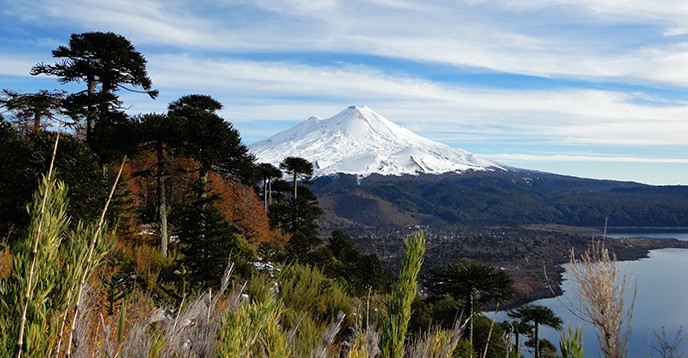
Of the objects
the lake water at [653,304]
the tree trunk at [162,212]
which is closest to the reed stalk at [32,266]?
the tree trunk at [162,212]

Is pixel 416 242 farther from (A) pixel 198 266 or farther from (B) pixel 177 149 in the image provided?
(B) pixel 177 149

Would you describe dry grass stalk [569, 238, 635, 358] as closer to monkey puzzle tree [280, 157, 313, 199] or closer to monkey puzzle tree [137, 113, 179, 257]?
monkey puzzle tree [137, 113, 179, 257]

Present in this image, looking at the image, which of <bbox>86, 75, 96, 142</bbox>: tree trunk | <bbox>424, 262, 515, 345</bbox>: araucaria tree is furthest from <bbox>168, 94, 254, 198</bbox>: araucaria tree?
<bbox>424, 262, 515, 345</bbox>: araucaria tree

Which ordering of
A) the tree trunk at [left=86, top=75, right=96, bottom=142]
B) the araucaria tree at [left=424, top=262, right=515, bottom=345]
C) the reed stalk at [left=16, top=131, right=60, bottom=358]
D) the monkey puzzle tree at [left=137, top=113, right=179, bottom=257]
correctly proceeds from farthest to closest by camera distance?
the tree trunk at [left=86, top=75, right=96, bottom=142] → the monkey puzzle tree at [left=137, top=113, right=179, bottom=257] → the araucaria tree at [left=424, top=262, right=515, bottom=345] → the reed stalk at [left=16, top=131, right=60, bottom=358]

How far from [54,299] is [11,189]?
10360 millimetres

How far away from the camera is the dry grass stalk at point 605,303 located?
1.33m

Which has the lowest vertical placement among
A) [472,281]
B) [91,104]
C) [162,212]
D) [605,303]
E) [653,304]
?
[653,304]

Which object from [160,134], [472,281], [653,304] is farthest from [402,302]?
[653,304]

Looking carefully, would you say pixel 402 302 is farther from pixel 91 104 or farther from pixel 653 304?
pixel 653 304

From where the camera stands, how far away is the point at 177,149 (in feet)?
44.8

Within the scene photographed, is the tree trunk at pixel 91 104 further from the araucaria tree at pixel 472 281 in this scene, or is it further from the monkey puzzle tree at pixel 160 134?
the araucaria tree at pixel 472 281

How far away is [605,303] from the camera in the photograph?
4.70 ft

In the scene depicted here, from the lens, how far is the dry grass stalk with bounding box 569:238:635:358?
133 cm

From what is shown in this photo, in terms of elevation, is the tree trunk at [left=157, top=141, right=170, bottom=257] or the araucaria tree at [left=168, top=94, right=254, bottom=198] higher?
the araucaria tree at [left=168, top=94, right=254, bottom=198]
